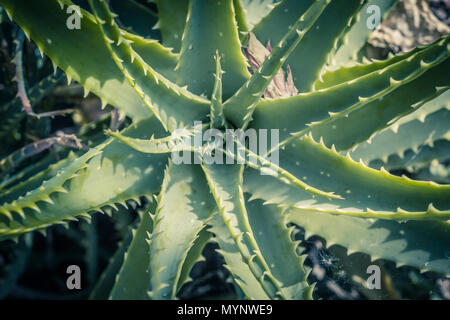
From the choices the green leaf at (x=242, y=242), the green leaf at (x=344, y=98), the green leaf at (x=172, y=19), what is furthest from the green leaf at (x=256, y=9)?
the green leaf at (x=242, y=242)

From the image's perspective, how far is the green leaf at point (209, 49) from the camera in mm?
656

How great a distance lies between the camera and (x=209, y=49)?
70cm

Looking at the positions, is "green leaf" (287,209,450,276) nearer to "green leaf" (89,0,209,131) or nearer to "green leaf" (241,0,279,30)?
"green leaf" (89,0,209,131)

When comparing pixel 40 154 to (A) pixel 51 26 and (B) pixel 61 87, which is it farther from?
(A) pixel 51 26

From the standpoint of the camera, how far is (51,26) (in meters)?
0.65

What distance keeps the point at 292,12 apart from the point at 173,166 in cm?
43

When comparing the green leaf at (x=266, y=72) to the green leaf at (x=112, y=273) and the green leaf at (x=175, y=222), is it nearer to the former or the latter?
the green leaf at (x=175, y=222)

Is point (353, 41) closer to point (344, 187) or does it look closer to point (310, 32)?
point (310, 32)

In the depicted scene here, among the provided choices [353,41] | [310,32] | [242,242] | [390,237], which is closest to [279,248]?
[242,242]

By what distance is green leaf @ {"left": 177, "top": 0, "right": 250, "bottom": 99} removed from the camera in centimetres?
66

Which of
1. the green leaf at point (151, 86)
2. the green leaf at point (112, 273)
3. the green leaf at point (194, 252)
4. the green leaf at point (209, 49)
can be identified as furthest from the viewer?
the green leaf at point (112, 273)

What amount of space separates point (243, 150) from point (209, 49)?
8.8 inches
